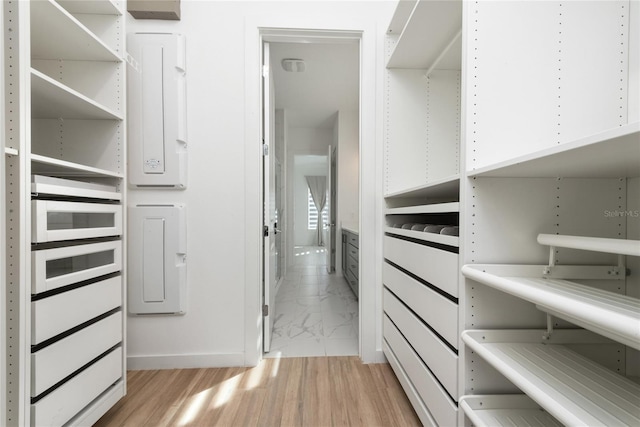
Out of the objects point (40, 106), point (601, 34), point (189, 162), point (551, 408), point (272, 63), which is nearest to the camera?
point (551, 408)

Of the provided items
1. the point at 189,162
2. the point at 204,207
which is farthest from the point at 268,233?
the point at 189,162

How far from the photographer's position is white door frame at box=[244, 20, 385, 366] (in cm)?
178

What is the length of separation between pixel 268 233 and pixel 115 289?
0.88m

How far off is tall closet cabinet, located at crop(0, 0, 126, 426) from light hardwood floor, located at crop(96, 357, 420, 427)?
24 cm

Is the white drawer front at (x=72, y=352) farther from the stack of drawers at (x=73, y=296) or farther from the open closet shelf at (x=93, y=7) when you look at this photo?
the open closet shelf at (x=93, y=7)

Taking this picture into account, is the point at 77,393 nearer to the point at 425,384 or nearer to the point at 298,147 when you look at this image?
the point at 425,384

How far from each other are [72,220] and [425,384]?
1.65m

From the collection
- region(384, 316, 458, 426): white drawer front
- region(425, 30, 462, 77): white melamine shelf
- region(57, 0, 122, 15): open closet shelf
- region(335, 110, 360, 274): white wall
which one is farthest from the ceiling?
region(384, 316, 458, 426): white drawer front

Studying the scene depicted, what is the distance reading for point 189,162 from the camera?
1.77 meters

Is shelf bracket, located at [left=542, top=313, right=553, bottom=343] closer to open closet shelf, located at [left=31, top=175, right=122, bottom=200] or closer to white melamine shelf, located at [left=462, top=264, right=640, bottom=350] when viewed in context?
white melamine shelf, located at [left=462, top=264, right=640, bottom=350]

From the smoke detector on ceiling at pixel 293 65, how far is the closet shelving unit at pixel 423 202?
56.3 inches

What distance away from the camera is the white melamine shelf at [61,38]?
3.60 ft

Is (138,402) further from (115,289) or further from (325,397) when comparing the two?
(325,397)

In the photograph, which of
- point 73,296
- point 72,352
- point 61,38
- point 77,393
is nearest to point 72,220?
point 73,296
